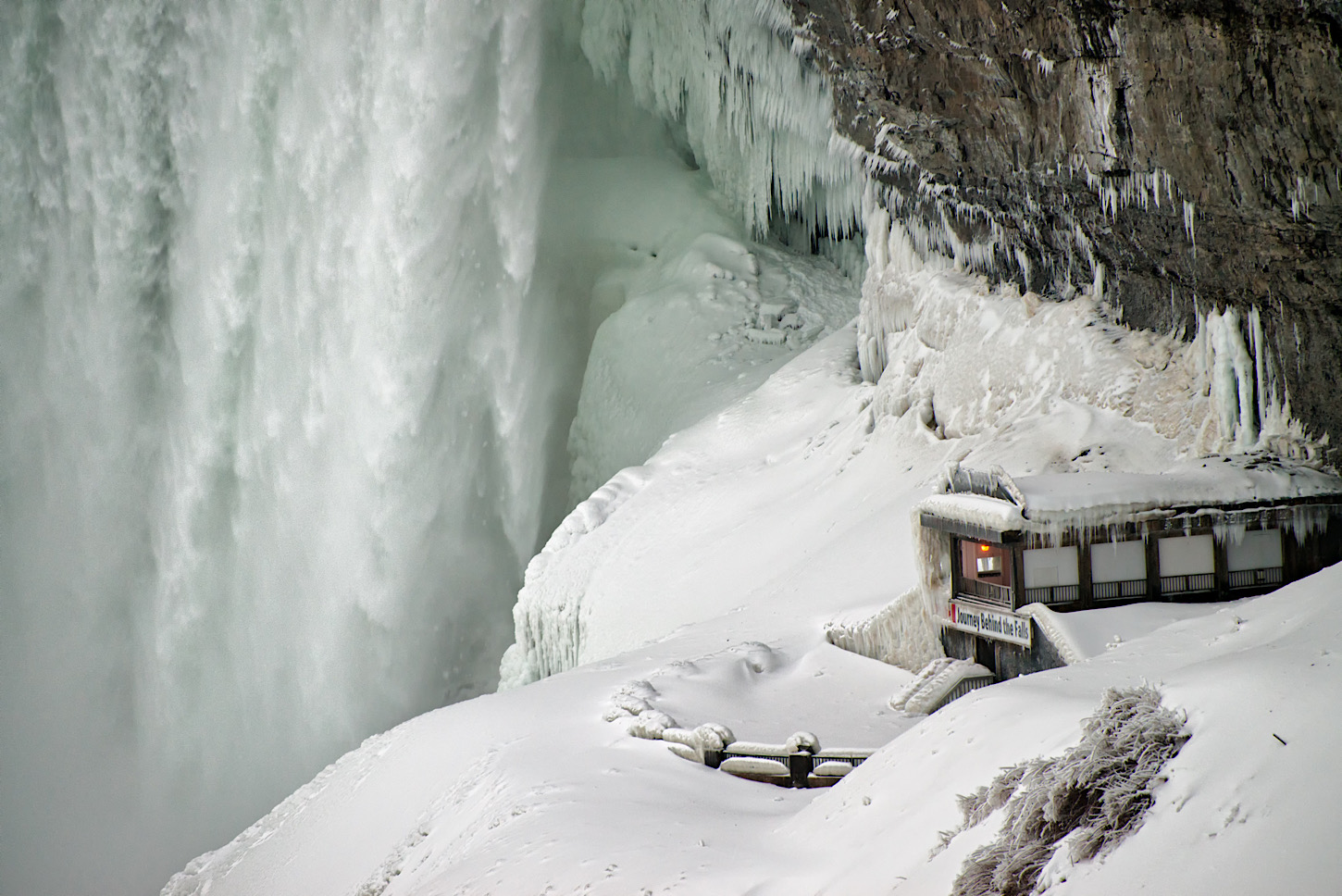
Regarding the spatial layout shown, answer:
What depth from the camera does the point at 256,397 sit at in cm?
2359

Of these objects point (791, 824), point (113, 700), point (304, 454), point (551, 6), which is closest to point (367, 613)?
point (304, 454)

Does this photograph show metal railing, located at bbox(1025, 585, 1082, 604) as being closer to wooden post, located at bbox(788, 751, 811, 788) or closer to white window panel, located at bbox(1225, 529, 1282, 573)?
white window panel, located at bbox(1225, 529, 1282, 573)

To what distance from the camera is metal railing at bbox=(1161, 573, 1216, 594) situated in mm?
9977

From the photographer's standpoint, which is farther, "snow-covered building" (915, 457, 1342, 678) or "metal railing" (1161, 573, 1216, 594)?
"metal railing" (1161, 573, 1216, 594)

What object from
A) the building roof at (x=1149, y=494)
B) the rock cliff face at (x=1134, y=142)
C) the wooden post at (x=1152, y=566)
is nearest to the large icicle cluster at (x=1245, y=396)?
the rock cliff face at (x=1134, y=142)

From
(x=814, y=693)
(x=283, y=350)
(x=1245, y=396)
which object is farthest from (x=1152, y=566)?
(x=283, y=350)

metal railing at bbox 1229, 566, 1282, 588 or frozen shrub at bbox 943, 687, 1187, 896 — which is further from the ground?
frozen shrub at bbox 943, 687, 1187, 896

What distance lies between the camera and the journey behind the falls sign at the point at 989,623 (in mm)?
10078

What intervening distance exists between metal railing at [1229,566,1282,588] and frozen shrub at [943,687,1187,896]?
18.0 ft

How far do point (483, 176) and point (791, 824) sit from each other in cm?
1760

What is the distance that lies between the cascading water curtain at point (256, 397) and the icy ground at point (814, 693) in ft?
14.9

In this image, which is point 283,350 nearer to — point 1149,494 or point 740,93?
point 740,93

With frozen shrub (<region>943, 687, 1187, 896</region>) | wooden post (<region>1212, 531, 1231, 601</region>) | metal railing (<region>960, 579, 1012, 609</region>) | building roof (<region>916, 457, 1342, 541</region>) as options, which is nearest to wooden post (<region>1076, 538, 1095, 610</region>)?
building roof (<region>916, 457, 1342, 541</region>)

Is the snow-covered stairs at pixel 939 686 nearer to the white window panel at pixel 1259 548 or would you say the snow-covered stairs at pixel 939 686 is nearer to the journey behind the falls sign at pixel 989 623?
the journey behind the falls sign at pixel 989 623
